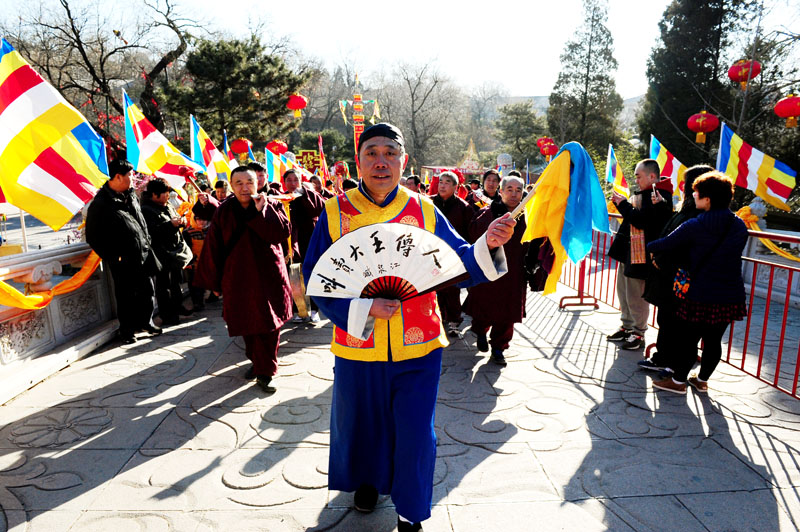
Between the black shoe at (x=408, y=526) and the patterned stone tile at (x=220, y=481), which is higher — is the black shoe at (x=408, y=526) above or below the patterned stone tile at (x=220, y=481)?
above

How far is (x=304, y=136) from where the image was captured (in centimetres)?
2800

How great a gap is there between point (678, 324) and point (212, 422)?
144 inches

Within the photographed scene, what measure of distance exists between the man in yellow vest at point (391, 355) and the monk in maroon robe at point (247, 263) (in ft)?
5.84

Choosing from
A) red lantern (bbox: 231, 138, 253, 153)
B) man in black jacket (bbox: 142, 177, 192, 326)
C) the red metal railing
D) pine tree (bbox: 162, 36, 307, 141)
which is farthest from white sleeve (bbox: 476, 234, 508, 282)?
pine tree (bbox: 162, 36, 307, 141)

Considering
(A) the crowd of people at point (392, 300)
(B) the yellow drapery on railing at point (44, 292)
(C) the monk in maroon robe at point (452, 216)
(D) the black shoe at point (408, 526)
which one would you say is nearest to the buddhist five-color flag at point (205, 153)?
(A) the crowd of people at point (392, 300)

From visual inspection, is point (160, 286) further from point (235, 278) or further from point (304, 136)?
point (304, 136)

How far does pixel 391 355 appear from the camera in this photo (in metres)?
2.10

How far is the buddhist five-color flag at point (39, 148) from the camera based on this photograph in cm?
329

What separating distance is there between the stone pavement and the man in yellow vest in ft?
1.11

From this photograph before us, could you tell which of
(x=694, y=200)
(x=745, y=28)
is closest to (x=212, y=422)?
(x=694, y=200)

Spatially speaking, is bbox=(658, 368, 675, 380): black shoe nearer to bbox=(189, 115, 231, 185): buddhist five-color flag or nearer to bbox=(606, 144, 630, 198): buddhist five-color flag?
bbox=(606, 144, 630, 198): buddhist five-color flag

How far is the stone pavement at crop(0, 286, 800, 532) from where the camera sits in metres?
2.32

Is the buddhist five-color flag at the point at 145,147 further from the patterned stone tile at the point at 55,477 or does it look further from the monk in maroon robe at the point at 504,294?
the monk in maroon robe at the point at 504,294

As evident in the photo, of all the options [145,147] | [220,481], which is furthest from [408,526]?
[145,147]
